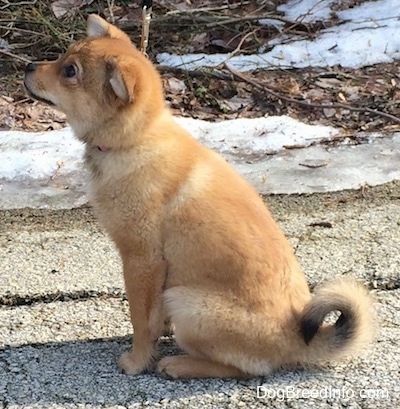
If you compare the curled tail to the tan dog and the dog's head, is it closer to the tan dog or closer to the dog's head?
the tan dog

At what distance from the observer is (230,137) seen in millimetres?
5824

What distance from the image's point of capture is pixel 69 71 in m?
3.53

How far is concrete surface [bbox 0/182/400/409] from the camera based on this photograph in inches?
132

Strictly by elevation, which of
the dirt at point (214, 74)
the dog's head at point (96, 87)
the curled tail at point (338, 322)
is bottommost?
the dirt at point (214, 74)

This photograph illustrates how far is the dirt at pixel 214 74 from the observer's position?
6160mm

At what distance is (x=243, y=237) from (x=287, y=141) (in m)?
2.49

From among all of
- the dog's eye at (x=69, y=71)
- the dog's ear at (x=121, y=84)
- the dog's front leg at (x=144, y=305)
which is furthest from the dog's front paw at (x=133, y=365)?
the dog's eye at (x=69, y=71)

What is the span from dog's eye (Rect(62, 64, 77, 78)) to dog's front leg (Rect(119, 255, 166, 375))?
2.51 feet

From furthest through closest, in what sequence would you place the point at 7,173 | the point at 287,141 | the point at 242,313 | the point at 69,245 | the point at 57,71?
the point at 287,141
the point at 7,173
the point at 69,245
the point at 57,71
the point at 242,313


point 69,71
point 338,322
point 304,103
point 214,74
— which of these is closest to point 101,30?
point 69,71

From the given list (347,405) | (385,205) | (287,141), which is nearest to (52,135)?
(287,141)

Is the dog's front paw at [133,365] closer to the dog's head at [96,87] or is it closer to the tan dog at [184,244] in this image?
the tan dog at [184,244]

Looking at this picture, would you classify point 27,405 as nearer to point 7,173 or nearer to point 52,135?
point 7,173

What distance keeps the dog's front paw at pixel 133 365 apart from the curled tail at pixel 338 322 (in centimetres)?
64
